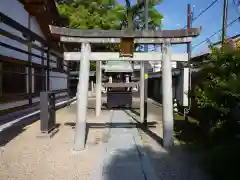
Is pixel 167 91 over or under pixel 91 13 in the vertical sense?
under

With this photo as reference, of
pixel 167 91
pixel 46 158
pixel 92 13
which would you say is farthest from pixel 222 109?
pixel 92 13

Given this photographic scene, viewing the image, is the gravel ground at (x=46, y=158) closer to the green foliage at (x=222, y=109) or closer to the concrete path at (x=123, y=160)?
the concrete path at (x=123, y=160)

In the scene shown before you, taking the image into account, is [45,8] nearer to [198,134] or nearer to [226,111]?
[198,134]

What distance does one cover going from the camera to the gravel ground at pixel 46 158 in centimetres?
438

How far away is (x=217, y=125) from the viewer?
17.3 feet

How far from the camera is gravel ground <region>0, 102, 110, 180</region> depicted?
438 cm

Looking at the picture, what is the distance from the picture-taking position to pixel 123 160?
5.18 m

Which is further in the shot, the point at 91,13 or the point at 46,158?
the point at 91,13

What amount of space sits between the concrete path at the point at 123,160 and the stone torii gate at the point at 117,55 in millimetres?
779

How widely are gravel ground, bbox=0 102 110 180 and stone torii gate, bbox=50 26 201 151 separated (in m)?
0.50

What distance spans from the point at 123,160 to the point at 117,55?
2.64 meters

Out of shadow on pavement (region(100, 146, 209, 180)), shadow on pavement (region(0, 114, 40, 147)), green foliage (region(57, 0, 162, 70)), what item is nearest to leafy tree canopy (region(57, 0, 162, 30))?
green foliage (region(57, 0, 162, 70))

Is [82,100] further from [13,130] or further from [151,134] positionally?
[13,130]

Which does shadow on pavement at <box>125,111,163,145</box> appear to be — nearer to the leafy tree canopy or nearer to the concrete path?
the concrete path
